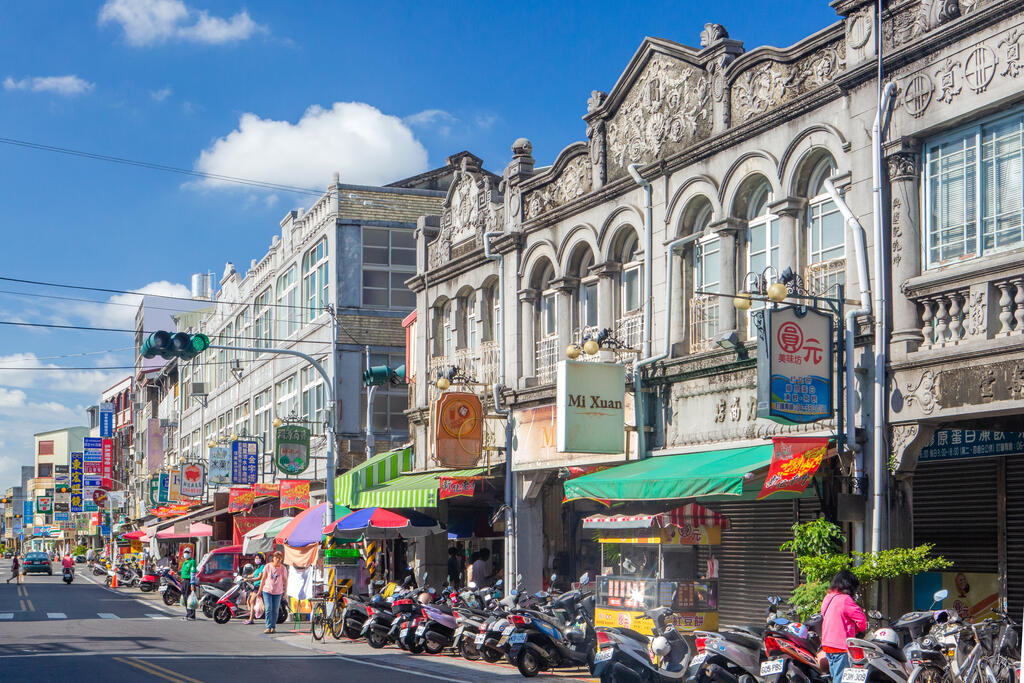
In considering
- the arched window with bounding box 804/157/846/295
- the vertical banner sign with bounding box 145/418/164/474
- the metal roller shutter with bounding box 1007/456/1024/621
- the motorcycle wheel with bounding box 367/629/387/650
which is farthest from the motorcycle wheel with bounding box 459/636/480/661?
the vertical banner sign with bounding box 145/418/164/474

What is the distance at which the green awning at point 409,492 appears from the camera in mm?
26047

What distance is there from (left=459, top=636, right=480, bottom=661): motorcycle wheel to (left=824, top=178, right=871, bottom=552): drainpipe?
21.4ft

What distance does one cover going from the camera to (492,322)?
27781 millimetres

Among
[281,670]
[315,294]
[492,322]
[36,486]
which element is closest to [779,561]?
[281,670]

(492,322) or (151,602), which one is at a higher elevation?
(492,322)

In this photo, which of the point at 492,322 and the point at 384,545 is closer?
the point at 492,322

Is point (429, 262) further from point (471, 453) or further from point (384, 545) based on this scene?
point (384, 545)

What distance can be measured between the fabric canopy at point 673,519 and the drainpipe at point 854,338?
3220 mm

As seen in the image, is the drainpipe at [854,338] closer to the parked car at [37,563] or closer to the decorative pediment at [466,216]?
the decorative pediment at [466,216]

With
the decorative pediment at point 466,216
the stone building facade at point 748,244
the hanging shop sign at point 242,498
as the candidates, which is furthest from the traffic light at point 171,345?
the hanging shop sign at point 242,498

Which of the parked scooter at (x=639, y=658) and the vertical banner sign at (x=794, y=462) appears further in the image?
the vertical banner sign at (x=794, y=462)

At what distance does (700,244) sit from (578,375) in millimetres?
2997

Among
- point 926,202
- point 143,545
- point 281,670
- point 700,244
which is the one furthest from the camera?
point 143,545

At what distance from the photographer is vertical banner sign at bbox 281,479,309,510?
118 ft
